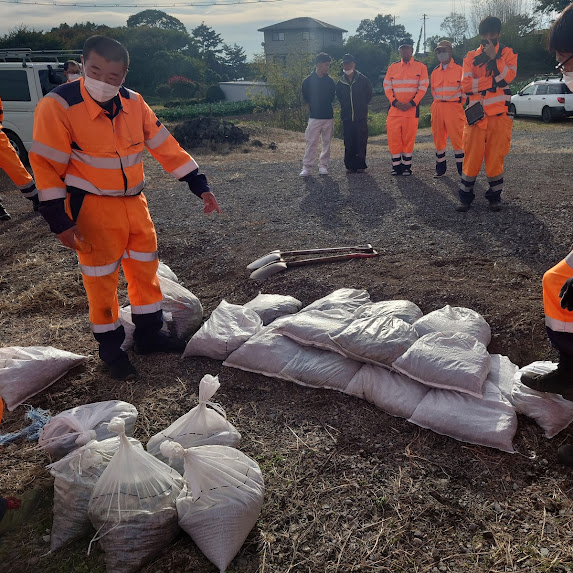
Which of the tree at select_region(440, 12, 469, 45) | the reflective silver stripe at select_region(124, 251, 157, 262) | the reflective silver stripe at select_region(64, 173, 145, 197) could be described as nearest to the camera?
the reflective silver stripe at select_region(64, 173, 145, 197)

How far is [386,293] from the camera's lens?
3572 millimetres

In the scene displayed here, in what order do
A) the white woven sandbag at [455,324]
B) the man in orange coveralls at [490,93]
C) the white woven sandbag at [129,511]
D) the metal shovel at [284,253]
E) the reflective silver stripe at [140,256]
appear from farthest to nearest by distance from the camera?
the man in orange coveralls at [490,93], the metal shovel at [284,253], the reflective silver stripe at [140,256], the white woven sandbag at [455,324], the white woven sandbag at [129,511]

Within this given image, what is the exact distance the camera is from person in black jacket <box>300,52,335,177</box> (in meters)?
7.86

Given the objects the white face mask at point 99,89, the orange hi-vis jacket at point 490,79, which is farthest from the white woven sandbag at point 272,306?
the orange hi-vis jacket at point 490,79

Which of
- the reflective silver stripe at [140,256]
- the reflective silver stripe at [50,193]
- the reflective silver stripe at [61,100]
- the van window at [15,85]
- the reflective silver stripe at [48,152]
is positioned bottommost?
the reflective silver stripe at [140,256]

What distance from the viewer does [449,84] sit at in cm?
699

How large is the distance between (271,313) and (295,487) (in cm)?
136

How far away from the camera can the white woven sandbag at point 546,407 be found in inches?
91.5

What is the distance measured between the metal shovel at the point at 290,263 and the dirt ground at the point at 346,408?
7 centimetres

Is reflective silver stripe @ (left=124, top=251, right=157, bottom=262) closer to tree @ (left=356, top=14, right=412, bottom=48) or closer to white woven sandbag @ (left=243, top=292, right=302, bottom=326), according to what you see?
white woven sandbag @ (left=243, top=292, right=302, bottom=326)

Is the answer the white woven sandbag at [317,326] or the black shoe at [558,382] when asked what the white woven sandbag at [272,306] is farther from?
the black shoe at [558,382]

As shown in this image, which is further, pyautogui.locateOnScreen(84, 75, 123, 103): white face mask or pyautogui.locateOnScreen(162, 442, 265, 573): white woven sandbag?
pyautogui.locateOnScreen(84, 75, 123, 103): white face mask

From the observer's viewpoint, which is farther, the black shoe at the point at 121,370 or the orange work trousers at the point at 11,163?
the orange work trousers at the point at 11,163

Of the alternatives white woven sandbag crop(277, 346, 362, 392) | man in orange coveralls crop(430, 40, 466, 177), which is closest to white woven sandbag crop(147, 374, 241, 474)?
white woven sandbag crop(277, 346, 362, 392)
